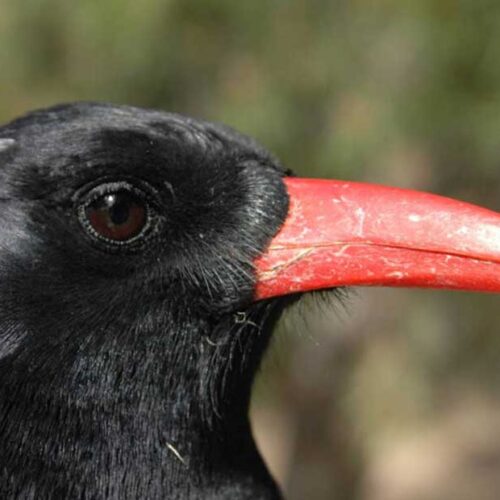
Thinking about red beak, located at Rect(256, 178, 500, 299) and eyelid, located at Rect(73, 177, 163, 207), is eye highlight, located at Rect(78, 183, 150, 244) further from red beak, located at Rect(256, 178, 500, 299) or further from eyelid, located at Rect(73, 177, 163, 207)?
red beak, located at Rect(256, 178, 500, 299)

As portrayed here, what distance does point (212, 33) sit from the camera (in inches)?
228

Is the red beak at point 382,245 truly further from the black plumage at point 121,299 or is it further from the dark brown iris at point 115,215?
the dark brown iris at point 115,215

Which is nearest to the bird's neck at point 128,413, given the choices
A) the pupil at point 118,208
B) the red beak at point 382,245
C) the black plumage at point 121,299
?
the black plumage at point 121,299

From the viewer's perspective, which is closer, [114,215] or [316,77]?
[114,215]

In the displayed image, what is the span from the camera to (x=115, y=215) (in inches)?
117

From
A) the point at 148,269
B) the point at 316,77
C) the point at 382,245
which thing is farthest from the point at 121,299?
the point at 316,77

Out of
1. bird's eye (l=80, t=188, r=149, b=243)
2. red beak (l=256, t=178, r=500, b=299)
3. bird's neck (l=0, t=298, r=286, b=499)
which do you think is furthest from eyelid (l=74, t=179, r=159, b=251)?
red beak (l=256, t=178, r=500, b=299)

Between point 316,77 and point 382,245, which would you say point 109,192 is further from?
point 316,77

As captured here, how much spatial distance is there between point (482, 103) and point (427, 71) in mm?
324

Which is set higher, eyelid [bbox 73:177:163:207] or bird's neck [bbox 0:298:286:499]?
eyelid [bbox 73:177:163:207]

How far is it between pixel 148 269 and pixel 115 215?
17 centimetres

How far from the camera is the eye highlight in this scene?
2943mm

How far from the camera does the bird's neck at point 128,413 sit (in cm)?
293

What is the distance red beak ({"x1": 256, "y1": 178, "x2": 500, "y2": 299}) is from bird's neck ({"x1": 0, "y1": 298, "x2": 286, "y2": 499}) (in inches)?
7.6
